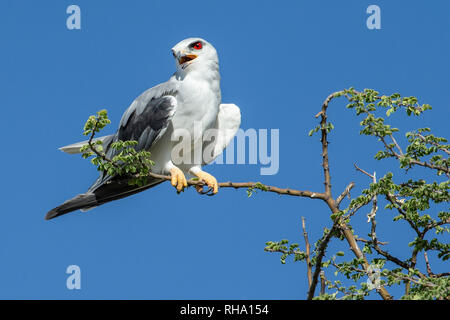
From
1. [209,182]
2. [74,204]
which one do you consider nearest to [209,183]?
[209,182]

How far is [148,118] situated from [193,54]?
35.0 inches

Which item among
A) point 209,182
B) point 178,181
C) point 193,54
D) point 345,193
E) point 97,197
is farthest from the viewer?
point 193,54

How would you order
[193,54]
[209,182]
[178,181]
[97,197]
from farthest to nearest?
[193,54] → [97,197] → [209,182] → [178,181]

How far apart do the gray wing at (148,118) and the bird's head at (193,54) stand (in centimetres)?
29

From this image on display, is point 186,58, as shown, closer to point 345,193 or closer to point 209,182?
point 209,182

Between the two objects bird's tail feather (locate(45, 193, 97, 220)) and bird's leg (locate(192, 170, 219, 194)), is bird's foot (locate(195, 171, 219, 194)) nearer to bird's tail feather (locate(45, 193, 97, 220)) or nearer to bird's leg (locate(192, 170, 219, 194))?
bird's leg (locate(192, 170, 219, 194))

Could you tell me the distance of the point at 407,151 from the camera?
15.9ft

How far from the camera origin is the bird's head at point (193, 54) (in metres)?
7.08

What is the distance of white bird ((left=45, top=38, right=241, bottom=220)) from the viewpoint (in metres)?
6.75

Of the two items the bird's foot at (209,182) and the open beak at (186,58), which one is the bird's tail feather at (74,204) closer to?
the bird's foot at (209,182)

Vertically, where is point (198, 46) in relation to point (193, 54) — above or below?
above

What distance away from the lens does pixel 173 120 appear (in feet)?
22.6
